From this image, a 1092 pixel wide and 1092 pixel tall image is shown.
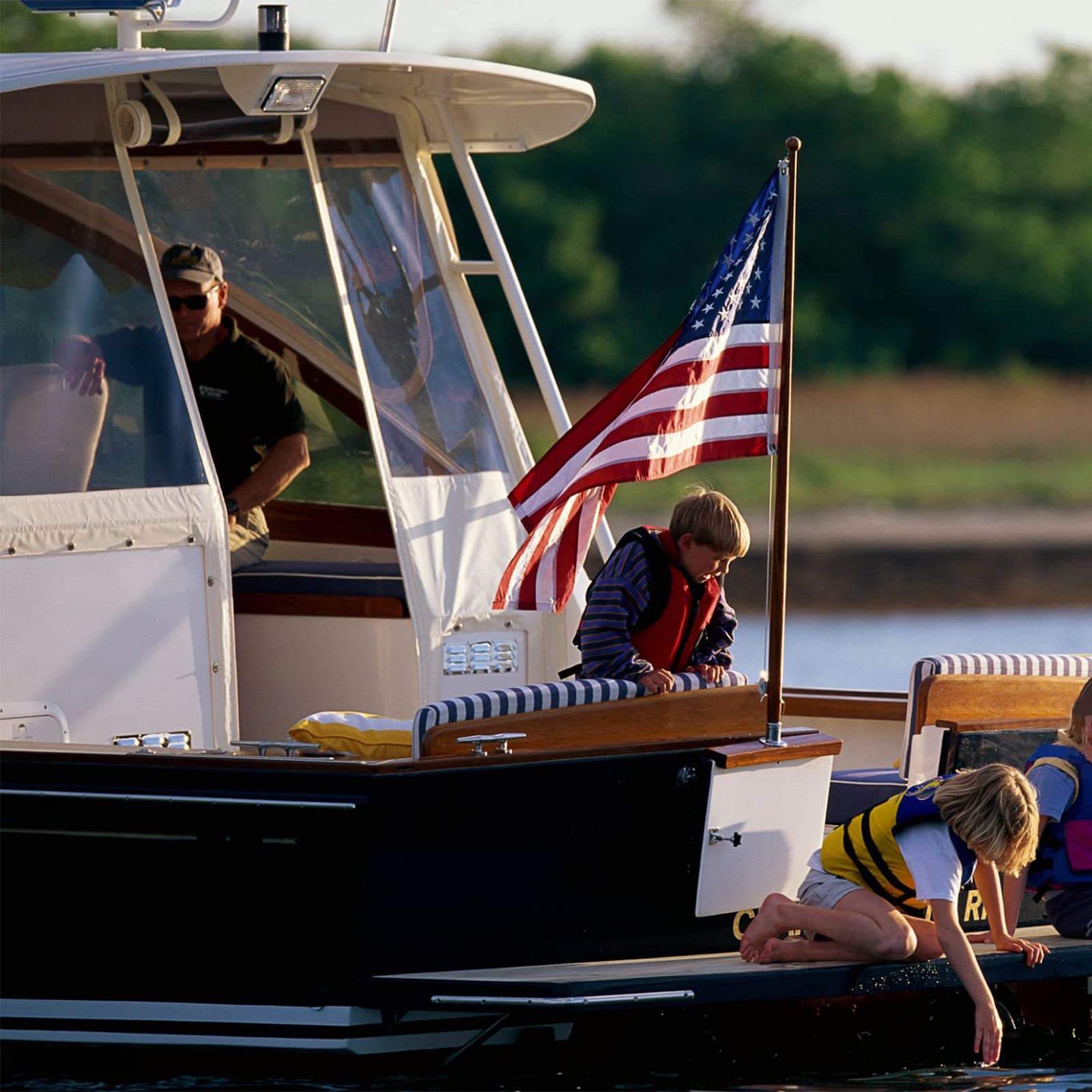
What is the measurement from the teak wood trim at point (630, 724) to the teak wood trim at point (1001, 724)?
0.70m

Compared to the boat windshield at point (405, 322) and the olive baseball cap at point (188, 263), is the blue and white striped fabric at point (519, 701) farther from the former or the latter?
the olive baseball cap at point (188, 263)

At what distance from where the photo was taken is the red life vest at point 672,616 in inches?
259

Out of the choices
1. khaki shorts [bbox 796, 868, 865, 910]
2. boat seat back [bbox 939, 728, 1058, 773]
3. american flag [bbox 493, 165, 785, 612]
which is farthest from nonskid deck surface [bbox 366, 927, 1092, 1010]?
american flag [bbox 493, 165, 785, 612]

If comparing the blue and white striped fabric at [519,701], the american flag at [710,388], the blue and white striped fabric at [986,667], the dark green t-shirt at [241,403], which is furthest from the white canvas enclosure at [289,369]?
the blue and white striped fabric at [986,667]

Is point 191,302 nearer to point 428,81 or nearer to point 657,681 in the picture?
point 428,81

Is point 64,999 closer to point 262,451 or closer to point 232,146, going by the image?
point 262,451

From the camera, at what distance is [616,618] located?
21.2 ft

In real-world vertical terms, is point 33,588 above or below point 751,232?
below

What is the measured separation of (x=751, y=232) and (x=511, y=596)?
4.23 feet

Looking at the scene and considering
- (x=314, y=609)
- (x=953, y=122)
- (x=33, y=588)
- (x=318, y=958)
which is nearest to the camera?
(x=318, y=958)

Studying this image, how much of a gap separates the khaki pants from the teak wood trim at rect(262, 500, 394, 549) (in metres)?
0.28

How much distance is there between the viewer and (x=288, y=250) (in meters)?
7.75

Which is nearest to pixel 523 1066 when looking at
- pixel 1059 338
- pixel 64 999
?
pixel 64 999

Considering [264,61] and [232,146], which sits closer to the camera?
[264,61]
